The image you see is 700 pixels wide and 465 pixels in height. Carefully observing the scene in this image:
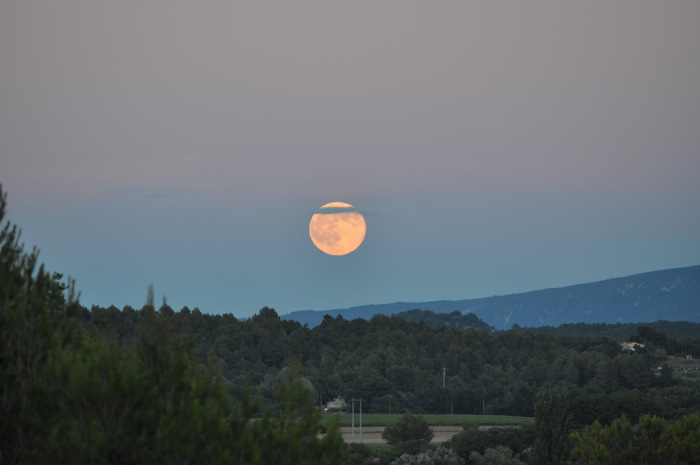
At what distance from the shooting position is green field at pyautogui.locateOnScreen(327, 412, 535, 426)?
85.8m

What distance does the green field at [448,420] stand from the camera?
85750 mm

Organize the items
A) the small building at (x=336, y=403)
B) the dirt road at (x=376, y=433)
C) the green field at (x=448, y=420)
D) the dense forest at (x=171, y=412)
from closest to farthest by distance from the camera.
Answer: the dense forest at (x=171, y=412), the dirt road at (x=376, y=433), the green field at (x=448, y=420), the small building at (x=336, y=403)

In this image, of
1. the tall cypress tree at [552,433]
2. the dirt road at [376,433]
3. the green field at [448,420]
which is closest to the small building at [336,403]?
the green field at [448,420]

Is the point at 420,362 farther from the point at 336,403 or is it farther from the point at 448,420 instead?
the point at 448,420

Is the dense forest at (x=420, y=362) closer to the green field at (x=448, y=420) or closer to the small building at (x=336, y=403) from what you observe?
the small building at (x=336, y=403)

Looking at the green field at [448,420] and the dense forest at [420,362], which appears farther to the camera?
the dense forest at [420,362]

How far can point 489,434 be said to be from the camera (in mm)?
57562

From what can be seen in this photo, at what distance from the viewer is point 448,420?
88875 mm

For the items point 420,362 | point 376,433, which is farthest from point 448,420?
point 420,362

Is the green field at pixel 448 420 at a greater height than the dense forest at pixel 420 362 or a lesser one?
lesser

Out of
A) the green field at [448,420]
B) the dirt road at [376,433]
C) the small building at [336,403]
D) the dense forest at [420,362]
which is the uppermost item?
→ the dense forest at [420,362]

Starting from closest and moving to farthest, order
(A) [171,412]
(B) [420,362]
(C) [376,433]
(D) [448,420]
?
(A) [171,412] < (C) [376,433] < (D) [448,420] < (B) [420,362]

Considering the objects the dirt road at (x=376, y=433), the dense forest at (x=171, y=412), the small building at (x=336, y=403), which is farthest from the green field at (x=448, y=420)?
the dense forest at (x=171, y=412)

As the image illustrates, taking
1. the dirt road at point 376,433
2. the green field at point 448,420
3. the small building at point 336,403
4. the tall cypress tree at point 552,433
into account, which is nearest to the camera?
the tall cypress tree at point 552,433
